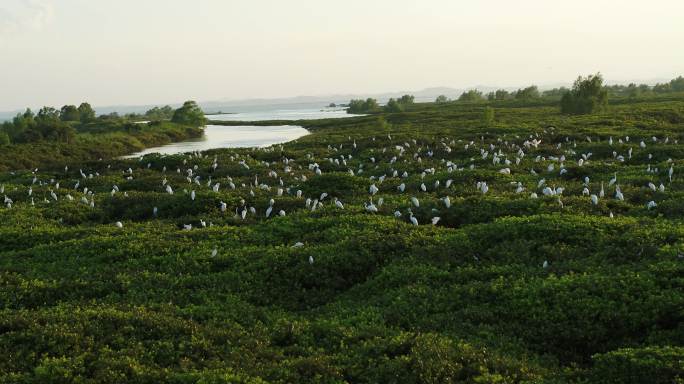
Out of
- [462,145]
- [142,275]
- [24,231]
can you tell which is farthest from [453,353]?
[462,145]

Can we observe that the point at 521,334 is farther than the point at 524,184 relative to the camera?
No

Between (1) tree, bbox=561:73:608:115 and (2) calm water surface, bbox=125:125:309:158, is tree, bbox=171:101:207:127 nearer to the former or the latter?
(2) calm water surface, bbox=125:125:309:158

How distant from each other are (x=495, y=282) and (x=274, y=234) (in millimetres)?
6082

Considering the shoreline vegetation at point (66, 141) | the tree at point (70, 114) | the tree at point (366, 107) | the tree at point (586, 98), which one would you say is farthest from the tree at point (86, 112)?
the tree at point (586, 98)

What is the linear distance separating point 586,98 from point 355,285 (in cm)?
5690

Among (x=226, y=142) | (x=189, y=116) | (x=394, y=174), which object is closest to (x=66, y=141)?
(x=226, y=142)

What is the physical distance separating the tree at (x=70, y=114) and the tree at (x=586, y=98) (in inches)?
3431

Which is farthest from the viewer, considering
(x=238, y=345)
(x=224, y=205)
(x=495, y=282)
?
(x=224, y=205)

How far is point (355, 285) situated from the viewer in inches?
467

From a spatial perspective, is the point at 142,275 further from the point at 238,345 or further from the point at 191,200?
the point at 191,200

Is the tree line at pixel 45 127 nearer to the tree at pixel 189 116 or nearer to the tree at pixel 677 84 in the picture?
the tree at pixel 189 116

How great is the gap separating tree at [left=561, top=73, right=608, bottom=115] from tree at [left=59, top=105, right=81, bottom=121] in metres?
87.1

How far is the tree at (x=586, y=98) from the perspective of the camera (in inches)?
2420

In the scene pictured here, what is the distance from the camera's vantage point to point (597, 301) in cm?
934
